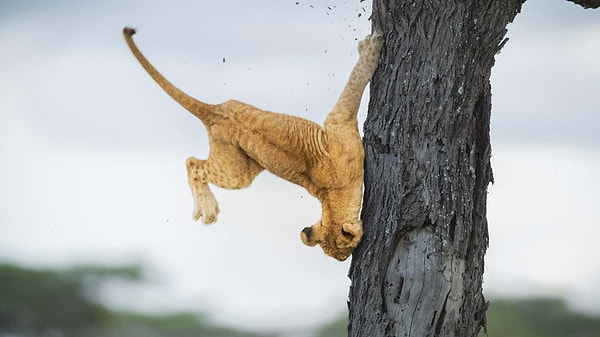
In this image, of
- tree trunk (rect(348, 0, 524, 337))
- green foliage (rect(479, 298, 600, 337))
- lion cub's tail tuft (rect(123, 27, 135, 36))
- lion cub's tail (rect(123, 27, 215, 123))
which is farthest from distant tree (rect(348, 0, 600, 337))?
green foliage (rect(479, 298, 600, 337))

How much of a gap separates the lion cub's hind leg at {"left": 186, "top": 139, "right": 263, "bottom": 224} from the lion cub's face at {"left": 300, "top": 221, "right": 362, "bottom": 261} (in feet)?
1.69

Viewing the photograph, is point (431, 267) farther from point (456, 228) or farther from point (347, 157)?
point (347, 157)

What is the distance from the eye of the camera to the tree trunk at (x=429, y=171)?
552 centimetres

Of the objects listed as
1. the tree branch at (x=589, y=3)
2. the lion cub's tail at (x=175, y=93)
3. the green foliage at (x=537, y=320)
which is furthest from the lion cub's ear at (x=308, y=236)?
the green foliage at (x=537, y=320)

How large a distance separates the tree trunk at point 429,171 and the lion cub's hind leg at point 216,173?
28.5 inches

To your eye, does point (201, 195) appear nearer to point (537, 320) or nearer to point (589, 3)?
point (589, 3)

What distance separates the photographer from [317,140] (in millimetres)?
5668

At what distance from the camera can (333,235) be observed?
18.7 feet

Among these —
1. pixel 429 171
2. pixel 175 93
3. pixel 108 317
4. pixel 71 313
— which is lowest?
pixel 429 171

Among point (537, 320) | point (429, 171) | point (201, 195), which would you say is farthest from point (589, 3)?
point (537, 320)

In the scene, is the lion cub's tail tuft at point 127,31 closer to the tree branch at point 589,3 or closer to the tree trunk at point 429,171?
the tree trunk at point 429,171

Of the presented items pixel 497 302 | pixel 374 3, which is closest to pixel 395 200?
pixel 374 3

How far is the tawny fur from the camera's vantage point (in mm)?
5641

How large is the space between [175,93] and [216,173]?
52cm
